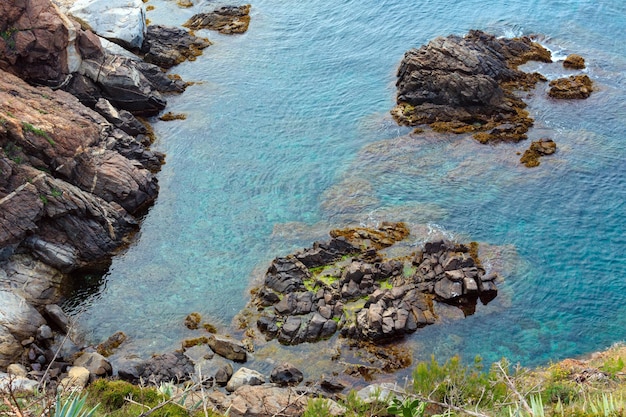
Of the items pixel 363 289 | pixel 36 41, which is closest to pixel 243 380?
pixel 363 289

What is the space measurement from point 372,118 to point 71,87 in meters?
26.3

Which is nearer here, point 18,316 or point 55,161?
point 18,316

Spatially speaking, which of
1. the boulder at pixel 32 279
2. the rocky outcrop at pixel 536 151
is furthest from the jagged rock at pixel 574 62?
the boulder at pixel 32 279

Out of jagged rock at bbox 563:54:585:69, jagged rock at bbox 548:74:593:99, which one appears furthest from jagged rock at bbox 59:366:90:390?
jagged rock at bbox 563:54:585:69

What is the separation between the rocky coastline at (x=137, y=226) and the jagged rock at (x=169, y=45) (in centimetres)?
279

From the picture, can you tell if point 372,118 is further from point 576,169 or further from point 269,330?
point 269,330

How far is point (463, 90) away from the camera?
5644 cm

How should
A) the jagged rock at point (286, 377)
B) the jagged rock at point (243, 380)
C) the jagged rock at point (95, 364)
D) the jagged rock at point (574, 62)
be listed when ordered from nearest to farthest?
the jagged rock at point (243, 380) → the jagged rock at point (286, 377) → the jagged rock at point (95, 364) → the jagged rock at point (574, 62)

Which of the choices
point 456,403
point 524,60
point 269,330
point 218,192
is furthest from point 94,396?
point 524,60

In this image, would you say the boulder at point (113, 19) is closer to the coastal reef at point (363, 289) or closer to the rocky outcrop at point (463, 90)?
Result: the rocky outcrop at point (463, 90)

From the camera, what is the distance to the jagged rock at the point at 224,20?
71.9 metres

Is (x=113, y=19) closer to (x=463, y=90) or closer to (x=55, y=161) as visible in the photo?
(x=55, y=161)

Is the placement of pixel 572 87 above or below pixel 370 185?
below

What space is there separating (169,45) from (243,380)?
43674 mm
